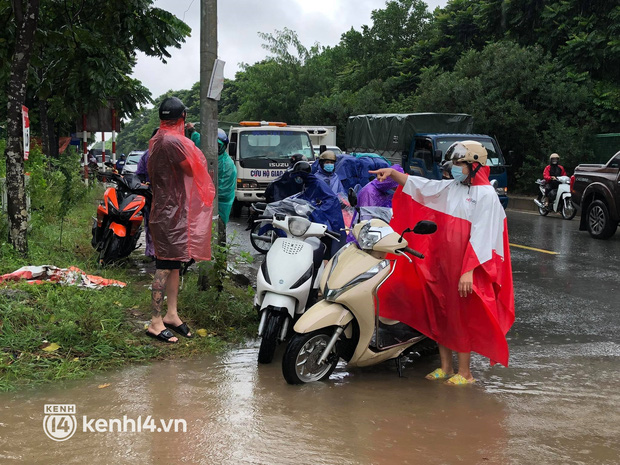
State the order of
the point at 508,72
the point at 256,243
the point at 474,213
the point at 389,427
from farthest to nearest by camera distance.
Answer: the point at 508,72, the point at 256,243, the point at 474,213, the point at 389,427

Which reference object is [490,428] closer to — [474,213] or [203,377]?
[474,213]

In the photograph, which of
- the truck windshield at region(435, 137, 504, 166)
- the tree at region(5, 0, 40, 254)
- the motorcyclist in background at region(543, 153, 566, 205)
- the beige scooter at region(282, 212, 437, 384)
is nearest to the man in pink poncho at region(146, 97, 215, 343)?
the beige scooter at region(282, 212, 437, 384)

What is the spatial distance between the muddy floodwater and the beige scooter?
17cm

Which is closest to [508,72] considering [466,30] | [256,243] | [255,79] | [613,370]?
[466,30]

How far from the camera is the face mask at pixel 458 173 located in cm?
513

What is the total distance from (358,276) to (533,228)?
36.8 ft

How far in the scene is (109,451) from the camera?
3.79m

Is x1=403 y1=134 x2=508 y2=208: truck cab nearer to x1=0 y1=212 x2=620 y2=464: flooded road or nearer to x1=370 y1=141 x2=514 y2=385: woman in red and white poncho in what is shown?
x1=0 y1=212 x2=620 y2=464: flooded road

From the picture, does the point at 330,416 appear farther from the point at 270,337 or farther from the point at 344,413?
the point at 270,337

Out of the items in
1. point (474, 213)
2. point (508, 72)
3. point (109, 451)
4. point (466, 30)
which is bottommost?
point (109, 451)

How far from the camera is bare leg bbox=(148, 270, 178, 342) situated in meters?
5.78

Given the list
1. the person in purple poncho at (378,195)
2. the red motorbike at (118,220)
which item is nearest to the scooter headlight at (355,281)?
the person in purple poncho at (378,195)

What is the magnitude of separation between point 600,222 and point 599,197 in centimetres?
62

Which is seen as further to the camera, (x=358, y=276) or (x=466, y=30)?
(x=466, y=30)
